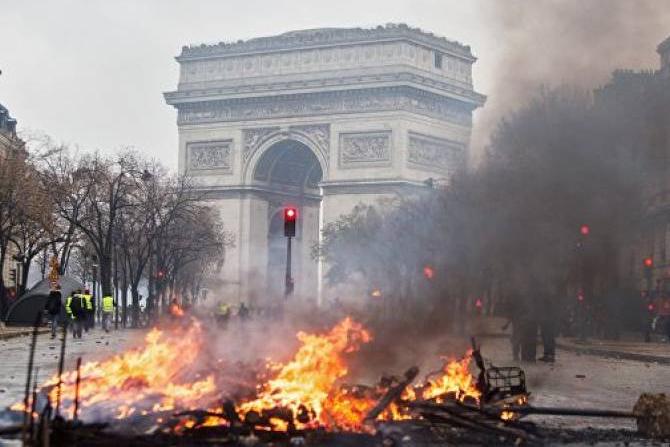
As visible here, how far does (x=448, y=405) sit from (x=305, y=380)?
5.37ft

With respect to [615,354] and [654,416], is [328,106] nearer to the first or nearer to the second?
[615,354]

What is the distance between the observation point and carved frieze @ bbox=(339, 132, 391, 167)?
87.1 m

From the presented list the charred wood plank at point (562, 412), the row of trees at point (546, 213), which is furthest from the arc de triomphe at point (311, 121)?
the charred wood plank at point (562, 412)

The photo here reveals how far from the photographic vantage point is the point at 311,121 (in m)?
91.7

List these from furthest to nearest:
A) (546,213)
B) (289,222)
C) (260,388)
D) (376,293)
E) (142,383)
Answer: (289,222), (376,293), (546,213), (142,383), (260,388)

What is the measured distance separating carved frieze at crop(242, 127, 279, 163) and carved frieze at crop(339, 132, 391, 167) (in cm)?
614

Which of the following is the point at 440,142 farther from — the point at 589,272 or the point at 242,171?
the point at 589,272

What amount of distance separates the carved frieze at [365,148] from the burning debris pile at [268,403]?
2828 inches

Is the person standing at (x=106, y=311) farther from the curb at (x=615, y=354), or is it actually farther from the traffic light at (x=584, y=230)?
the traffic light at (x=584, y=230)

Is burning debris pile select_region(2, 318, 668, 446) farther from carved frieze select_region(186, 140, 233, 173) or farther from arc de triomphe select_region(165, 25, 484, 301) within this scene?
carved frieze select_region(186, 140, 233, 173)

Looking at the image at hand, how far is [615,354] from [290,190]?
220 feet

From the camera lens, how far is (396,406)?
1312cm

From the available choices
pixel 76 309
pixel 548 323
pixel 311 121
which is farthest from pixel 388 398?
pixel 311 121

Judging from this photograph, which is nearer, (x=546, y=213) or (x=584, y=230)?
(x=546, y=213)
